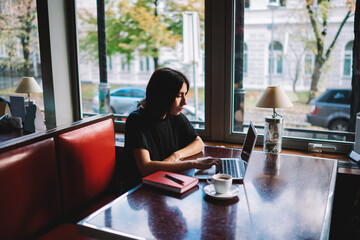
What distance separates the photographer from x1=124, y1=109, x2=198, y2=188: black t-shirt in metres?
1.82

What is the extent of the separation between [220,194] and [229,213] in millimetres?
142

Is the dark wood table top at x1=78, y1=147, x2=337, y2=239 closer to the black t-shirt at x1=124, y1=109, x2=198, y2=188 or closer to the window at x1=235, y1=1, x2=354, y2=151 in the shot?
the black t-shirt at x1=124, y1=109, x2=198, y2=188

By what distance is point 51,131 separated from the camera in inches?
68.3

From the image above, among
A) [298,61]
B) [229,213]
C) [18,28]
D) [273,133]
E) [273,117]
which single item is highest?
[18,28]

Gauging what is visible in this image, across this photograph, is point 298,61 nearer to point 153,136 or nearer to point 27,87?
point 153,136

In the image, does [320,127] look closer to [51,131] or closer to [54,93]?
[51,131]

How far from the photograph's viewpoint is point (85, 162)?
1907mm

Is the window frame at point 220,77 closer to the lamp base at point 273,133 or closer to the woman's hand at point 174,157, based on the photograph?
the lamp base at point 273,133

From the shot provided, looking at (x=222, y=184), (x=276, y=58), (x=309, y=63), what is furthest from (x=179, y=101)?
(x=309, y=63)

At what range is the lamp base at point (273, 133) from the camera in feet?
7.04

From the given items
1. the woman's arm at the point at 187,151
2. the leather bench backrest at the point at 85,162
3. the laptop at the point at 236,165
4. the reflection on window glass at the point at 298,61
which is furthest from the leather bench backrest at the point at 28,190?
the reflection on window glass at the point at 298,61

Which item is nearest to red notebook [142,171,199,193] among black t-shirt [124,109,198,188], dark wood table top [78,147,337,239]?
dark wood table top [78,147,337,239]

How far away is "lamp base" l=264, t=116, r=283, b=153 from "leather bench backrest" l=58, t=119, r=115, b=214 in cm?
105

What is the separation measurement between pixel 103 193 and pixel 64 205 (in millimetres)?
383
